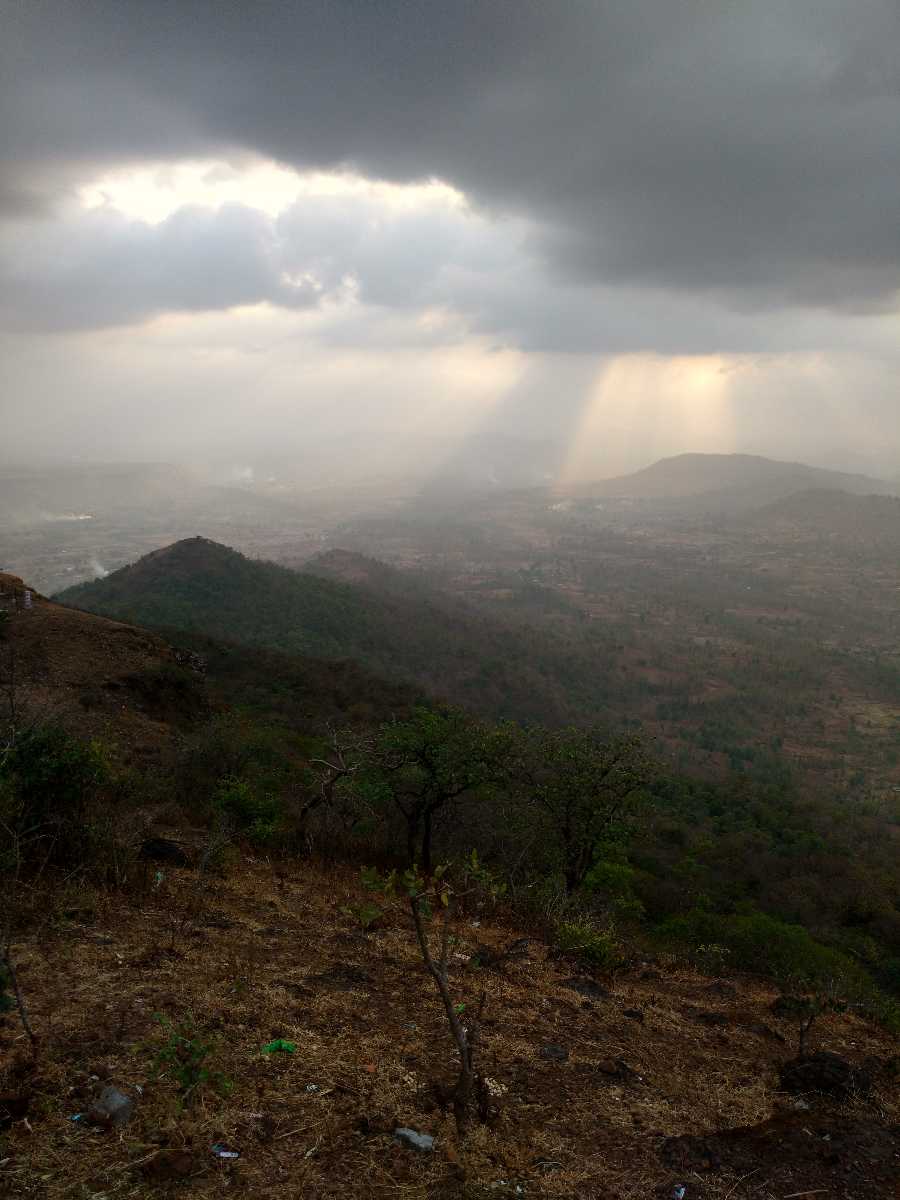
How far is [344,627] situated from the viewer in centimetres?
5953

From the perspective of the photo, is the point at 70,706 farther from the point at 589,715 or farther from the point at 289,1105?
the point at 589,715

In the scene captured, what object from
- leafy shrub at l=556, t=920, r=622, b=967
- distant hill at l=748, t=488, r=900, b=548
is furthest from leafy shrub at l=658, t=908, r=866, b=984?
distant hill at l=748, t=488, r=900, b=548

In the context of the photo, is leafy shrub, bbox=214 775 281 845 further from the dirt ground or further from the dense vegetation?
the dirt ground

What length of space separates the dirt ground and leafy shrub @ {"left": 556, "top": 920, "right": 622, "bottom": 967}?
1.20 feet

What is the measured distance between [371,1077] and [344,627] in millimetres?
55997

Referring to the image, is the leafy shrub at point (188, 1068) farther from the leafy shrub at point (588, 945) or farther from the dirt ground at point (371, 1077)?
the leafy shrub at point (588, 945)

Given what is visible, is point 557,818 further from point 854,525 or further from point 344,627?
point 854,525

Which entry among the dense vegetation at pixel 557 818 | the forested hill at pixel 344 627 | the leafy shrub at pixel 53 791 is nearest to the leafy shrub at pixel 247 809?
the dense vegetation at pixel 557 818

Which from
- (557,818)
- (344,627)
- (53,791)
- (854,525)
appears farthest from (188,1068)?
(854,525)

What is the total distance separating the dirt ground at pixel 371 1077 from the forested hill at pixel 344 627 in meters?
39.5

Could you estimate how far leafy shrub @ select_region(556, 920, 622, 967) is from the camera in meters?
7.29

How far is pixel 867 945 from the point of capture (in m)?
17.4

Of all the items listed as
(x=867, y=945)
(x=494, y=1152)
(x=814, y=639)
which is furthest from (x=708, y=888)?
(x=814, y=639)

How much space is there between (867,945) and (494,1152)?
730 inches
